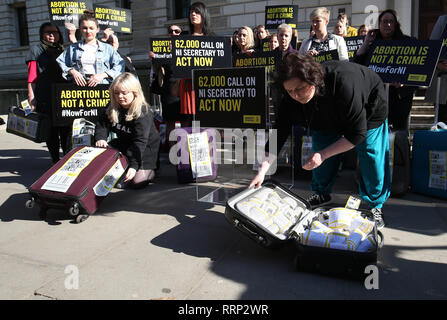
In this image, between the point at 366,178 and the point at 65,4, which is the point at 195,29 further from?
the point at 65,4

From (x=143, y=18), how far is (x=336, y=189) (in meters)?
15.3

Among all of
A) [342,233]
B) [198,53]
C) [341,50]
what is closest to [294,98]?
[342,233]

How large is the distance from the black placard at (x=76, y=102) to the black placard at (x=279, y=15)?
5233 millimetres

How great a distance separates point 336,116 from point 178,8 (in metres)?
15.9

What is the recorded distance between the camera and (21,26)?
22828mm

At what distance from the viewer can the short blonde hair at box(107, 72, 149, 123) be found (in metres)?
3.91

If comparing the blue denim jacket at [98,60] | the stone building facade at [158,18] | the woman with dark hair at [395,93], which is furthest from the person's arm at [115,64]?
the stone building facade at [158,18]

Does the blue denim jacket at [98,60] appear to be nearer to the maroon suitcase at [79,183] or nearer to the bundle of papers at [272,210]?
the maroon suitcase at [79,183]

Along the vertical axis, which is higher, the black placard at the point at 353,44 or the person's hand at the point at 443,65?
the black placard at the point at 353,44

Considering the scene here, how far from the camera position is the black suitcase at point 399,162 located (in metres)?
3.87

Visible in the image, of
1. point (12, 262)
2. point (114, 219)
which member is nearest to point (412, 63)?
point (114, 219)

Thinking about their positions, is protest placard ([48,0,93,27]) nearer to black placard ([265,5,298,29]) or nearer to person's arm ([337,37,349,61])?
black placard ([265,5,298,29])

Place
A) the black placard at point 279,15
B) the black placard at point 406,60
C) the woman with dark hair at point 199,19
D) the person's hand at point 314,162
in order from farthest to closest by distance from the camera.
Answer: the black placard at point 279,15 → the woman with dark hair at point 199,19 → the black placard at point 406,60 → the person's hand at point 314,162

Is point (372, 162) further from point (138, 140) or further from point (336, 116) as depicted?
point (138, 140)
